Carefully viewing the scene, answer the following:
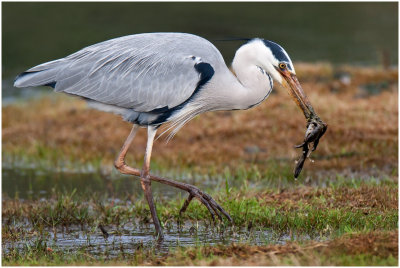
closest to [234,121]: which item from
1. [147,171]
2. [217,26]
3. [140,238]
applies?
[147,171]

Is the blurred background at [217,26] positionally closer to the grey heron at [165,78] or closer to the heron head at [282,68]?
the grey heron at [165,78]

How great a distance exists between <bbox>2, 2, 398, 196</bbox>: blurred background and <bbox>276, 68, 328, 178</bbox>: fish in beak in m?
0.76

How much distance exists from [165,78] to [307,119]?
1319 mm

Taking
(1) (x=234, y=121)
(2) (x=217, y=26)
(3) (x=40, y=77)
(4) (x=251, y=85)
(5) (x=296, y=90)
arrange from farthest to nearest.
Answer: (2) (x=217, y=26)
(1) (x=234, y=121)
(3) (x=40, y=77)
(4) (x=251, y=85)
(5) (x=296, y=90)

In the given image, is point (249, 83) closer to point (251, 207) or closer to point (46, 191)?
point (251, 207)

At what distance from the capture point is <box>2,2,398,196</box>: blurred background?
9469 mm

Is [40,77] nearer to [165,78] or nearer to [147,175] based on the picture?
[165,78]

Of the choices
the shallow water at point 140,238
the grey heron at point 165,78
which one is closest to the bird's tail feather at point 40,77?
the grey heron at point 165,78

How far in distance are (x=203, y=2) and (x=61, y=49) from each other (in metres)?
8.12

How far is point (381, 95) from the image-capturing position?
12.3 metres

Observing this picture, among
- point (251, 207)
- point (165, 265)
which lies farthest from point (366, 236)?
point (251, 207)

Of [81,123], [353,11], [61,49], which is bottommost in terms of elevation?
[81,123]

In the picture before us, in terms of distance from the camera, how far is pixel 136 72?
6.70 m

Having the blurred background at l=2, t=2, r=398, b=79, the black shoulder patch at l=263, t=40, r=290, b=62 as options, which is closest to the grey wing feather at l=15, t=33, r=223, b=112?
the black shoulder patch at l=263, t=40, r=290, b=62
